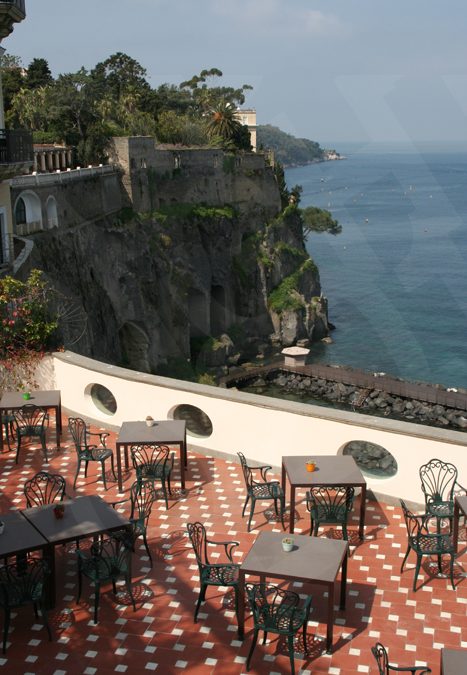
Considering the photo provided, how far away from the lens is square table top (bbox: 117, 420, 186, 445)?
9617 mm

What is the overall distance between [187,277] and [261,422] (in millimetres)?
38488

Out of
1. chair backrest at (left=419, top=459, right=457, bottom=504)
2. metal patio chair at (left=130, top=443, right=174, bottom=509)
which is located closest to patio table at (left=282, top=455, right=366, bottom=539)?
chair backrest at (left=419, top=459, right=457, bottom=504)

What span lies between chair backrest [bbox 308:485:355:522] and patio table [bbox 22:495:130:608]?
2.15 meters

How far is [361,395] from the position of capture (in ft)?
145

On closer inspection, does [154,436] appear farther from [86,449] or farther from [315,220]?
[315,220]

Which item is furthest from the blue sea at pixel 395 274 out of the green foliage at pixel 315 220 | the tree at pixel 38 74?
the tree at pixel 38 74

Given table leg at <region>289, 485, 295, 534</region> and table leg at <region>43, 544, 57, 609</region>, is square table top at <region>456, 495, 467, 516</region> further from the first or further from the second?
table leg at <region>43, 544, 57, 609</region>

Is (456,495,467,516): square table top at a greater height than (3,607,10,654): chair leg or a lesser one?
greater

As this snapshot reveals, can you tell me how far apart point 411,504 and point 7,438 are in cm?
572

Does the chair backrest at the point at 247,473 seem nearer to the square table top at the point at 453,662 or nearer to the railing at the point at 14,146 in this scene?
the square table top at the point at 453,662

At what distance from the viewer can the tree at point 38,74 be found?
5306 centimetres

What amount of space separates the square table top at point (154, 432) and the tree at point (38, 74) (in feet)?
156

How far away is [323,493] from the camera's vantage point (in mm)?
9336

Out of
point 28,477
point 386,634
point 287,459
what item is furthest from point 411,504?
point 28,477
